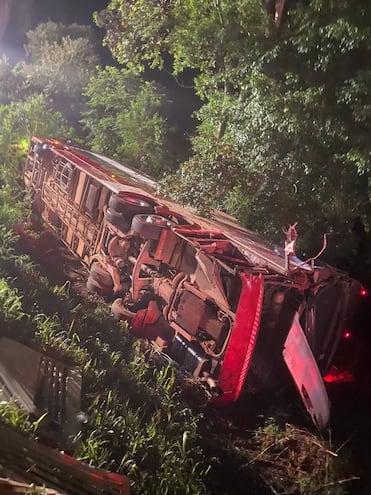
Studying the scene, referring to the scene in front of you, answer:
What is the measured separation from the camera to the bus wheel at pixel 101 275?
6.42 m

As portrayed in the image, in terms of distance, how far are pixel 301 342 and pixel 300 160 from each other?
293 cm

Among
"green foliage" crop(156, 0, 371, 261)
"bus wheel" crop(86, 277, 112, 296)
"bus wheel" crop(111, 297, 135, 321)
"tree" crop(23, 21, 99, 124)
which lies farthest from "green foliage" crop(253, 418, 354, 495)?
"tree" crop(23, 21, 99, 124)

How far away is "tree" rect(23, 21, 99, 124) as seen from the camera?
44.9 ft

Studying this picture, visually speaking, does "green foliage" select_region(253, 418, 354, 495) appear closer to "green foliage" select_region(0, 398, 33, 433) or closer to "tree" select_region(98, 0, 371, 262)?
"green foliage" select_region(0, 398, 33, 433)

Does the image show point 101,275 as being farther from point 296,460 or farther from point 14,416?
point 296,460

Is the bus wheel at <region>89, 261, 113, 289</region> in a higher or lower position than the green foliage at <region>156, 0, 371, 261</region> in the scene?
lower

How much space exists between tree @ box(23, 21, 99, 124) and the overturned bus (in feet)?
25.4

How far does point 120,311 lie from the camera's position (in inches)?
239

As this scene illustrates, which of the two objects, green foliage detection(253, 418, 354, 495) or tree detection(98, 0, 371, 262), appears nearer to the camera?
green foliage detection(253, 418, 354, 495)

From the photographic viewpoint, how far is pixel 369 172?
20.5 ft

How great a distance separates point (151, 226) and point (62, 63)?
34.0 ft

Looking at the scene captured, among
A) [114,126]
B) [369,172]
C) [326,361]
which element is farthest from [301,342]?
[114,126]

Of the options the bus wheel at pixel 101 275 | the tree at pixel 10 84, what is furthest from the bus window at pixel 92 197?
the tree at pixel 10 84

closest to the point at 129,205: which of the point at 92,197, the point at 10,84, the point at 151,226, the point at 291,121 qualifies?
the point at 151,226
